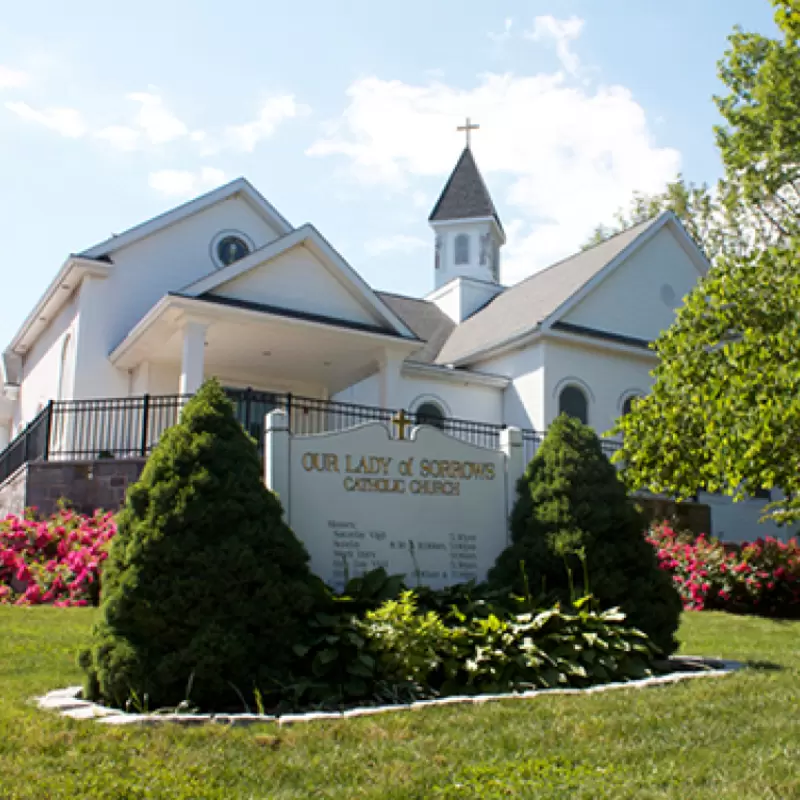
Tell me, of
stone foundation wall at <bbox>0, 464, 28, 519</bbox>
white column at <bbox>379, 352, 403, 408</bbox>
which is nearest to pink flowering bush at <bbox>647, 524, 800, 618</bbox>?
white column at <bbox>379, 352, 403, 408</bbox>

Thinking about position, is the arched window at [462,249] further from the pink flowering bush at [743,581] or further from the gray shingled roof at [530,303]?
the pink flowering bush at [743,581]

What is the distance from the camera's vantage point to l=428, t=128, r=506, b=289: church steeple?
1330 inches

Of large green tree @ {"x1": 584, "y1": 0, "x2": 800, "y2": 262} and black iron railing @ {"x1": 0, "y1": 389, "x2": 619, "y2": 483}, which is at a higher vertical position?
large green tree @ {"x1": 584, "y1": 0, "x2": 800, "y2": 262}

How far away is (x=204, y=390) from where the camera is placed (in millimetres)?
7305

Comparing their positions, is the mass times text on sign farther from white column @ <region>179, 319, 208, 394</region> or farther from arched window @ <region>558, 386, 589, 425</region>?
arched window @ <region>558, 386, 589, 425</region>

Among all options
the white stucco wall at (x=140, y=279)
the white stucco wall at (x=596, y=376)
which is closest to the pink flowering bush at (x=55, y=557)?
the white stucco wall at (x=140, y=279)

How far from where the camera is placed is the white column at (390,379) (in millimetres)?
18719

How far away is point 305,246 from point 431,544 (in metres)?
11.2

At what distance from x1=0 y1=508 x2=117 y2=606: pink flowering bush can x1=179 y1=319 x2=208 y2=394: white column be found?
3.05m

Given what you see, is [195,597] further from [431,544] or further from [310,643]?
[431,544]

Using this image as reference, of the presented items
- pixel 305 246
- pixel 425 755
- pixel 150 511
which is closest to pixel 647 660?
pixel 425 755

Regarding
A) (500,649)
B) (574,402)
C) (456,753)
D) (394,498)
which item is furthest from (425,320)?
(456,753)

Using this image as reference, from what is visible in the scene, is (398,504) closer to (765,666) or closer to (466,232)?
(765,666)

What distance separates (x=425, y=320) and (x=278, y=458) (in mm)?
20447
